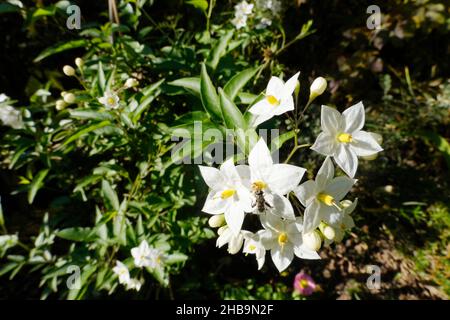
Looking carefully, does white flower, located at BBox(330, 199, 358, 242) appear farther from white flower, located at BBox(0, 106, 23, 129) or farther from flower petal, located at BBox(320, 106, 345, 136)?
white flower, located at BBox(0, 106, 23, 129)

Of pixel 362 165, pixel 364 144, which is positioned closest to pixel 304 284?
pixel 362 165

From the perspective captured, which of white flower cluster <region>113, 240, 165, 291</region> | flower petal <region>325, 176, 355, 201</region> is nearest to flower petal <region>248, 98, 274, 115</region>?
flower petal <region>325, 176, 355, 201</region>

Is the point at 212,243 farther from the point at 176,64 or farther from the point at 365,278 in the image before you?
the point at 176,64

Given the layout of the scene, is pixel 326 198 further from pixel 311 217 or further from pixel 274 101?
pixel 274 101

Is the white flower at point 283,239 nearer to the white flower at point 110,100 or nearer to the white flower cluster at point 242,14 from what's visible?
the white flower at point 110,100

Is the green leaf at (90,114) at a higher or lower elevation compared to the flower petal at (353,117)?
higher

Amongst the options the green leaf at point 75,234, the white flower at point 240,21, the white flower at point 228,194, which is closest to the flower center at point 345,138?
the white flower at point 228,194
